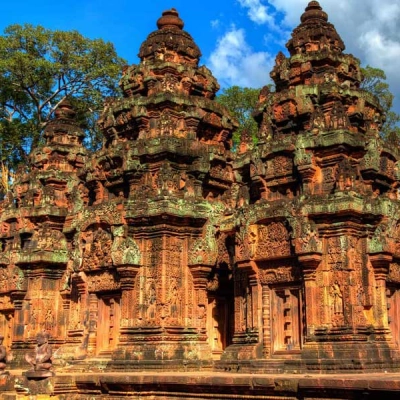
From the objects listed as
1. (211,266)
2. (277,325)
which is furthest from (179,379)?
(211,266)

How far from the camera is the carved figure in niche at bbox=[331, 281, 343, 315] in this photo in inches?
470

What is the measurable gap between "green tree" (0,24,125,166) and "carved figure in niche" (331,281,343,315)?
699 inches

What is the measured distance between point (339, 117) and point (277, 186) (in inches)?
73.9

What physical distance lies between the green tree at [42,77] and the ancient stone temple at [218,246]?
34.8 ft

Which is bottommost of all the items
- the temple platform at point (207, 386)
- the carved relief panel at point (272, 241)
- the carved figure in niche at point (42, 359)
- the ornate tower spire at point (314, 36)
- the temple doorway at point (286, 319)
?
the temple platform at point (207, 386)

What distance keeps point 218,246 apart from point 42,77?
15.5m

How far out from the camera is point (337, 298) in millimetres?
11984

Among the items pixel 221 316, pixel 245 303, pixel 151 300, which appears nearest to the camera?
pixel 245 303

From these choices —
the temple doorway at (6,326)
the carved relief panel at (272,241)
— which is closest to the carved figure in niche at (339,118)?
the carved relief panel at (272,241)

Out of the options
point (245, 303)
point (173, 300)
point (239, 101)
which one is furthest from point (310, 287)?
point (239, 101)

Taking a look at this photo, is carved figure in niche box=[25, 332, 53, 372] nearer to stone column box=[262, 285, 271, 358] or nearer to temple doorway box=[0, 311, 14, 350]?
stone column box=[262, 285, 271, 358]

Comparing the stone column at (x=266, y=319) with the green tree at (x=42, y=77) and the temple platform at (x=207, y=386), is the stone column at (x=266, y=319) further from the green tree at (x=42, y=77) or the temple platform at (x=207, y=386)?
the green tree at (x=42, y=77)

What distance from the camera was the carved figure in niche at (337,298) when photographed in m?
11.9

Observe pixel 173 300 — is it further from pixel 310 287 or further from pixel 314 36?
pixel 314 36
